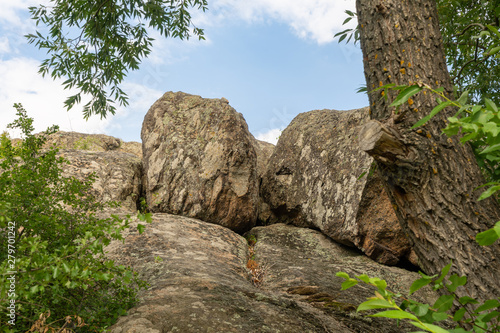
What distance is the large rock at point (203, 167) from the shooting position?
23.3 ft

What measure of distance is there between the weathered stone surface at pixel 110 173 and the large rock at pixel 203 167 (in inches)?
11.2

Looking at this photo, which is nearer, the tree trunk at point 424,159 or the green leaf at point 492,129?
the green leaf at point 492,129

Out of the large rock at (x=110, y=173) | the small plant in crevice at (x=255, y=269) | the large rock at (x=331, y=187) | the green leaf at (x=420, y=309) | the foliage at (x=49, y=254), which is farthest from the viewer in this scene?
the large rock at (x=110, y=173)

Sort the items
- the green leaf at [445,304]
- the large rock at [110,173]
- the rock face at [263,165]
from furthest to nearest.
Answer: the rock face at [263,165] < the large rock at [110,173] < the green leaf at [445,304]

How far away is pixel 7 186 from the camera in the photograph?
3275 mm

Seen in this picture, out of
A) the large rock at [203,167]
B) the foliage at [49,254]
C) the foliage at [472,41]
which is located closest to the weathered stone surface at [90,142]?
the large rock at [203,167]

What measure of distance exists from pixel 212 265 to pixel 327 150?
3.87 meters

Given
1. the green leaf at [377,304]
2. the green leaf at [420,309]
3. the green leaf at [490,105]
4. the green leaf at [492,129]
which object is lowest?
the green leaf at [420,309]

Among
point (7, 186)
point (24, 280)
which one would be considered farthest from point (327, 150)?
point (24, 280)

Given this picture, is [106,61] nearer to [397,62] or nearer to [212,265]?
[212,265]

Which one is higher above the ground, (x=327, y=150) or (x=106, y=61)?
(x=106, y=61)

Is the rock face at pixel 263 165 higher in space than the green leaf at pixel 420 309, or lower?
higher

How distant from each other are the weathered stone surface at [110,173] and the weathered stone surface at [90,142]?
2.93 metres

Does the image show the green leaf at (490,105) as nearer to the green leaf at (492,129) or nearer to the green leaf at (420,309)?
the green leaf at (492,129)
